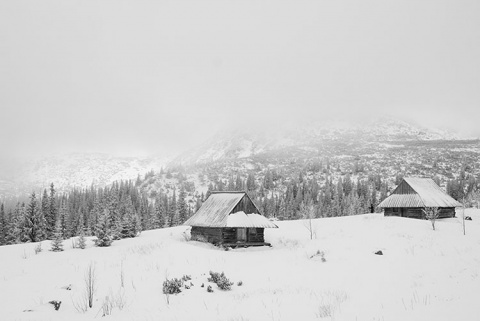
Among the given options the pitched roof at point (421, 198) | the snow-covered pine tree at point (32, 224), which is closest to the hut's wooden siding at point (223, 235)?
the pitched roof at point (421, 198)

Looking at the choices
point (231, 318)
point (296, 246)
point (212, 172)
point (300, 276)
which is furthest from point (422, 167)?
point (231, 318)

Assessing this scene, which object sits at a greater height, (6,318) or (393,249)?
(6,318)

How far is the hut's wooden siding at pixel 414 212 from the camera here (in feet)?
158

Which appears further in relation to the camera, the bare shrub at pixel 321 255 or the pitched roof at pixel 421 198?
the pitched roof at pixel 421 198

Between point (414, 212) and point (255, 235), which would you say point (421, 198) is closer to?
point (414, 212)

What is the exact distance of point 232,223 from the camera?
32219mm

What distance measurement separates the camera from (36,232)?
59188 mm

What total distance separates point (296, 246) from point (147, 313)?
2114 centimetres

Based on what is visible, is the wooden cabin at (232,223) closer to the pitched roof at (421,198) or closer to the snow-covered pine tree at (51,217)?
the pitched roof at (421,198)

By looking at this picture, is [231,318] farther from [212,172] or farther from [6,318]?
[212,172]

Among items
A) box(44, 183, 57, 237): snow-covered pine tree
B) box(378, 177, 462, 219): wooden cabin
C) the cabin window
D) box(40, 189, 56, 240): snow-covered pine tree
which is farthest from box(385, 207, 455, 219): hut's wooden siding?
box(44, 183, 57, 237): snow-covered pine tree

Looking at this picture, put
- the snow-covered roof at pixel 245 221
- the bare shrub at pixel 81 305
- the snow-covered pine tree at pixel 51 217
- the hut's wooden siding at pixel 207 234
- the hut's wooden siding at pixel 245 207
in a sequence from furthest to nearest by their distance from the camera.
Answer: the snow-covered pine tree at pixel 51 217 < the hut's wooden siding at pixel 245 207 < the hut's wooden siding at pixel 207 234 < the snow-covered roof at pixel 245 221 < the bare shrub at pixel 81 305

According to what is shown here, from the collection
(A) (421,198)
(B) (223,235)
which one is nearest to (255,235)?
(B) (223,235)

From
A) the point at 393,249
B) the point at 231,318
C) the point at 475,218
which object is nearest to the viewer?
→ the point at 231,318
